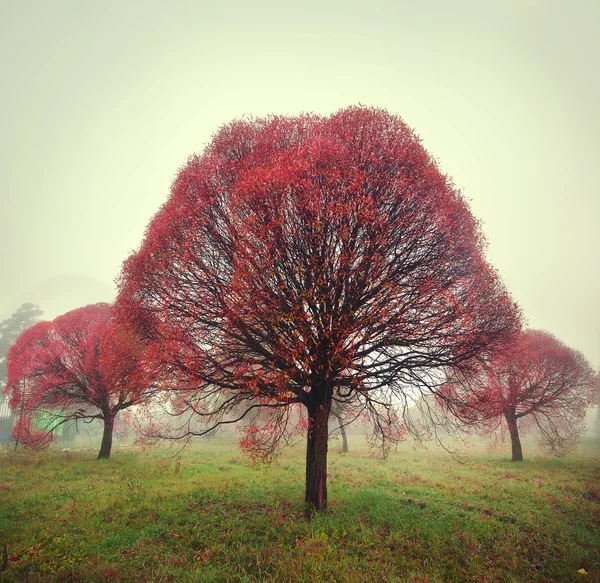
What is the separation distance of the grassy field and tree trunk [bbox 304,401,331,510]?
0.52 m

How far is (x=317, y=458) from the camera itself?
10.1m

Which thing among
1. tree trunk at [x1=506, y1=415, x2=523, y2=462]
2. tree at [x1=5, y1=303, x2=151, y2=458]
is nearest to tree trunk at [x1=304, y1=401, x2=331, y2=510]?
tree at [x1=5, y1=303, x2=151, y2=458]

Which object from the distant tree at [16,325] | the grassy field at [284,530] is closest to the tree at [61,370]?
the grassy field at [284,530]

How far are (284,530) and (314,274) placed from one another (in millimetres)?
7081

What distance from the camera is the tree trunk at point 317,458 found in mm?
10000

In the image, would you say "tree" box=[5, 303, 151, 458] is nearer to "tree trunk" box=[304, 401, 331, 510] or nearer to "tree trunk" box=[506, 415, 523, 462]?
"tree trunk" box=[304, 401, 331, 510]

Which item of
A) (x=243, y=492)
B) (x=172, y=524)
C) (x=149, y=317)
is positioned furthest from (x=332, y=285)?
(x=243, y=492)

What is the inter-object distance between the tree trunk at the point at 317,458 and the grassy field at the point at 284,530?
52 cm

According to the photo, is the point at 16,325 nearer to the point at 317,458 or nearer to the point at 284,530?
the point at 317,458

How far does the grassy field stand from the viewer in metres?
6.67

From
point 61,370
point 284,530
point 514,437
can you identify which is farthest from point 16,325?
point 514,437

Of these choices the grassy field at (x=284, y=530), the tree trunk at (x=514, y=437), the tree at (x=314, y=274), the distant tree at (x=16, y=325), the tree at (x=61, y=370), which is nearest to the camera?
the grassy field at (x=284, y=530)

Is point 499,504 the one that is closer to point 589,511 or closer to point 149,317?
point 589,511

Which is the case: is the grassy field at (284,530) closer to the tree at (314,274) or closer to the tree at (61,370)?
the tree at (314,274)
